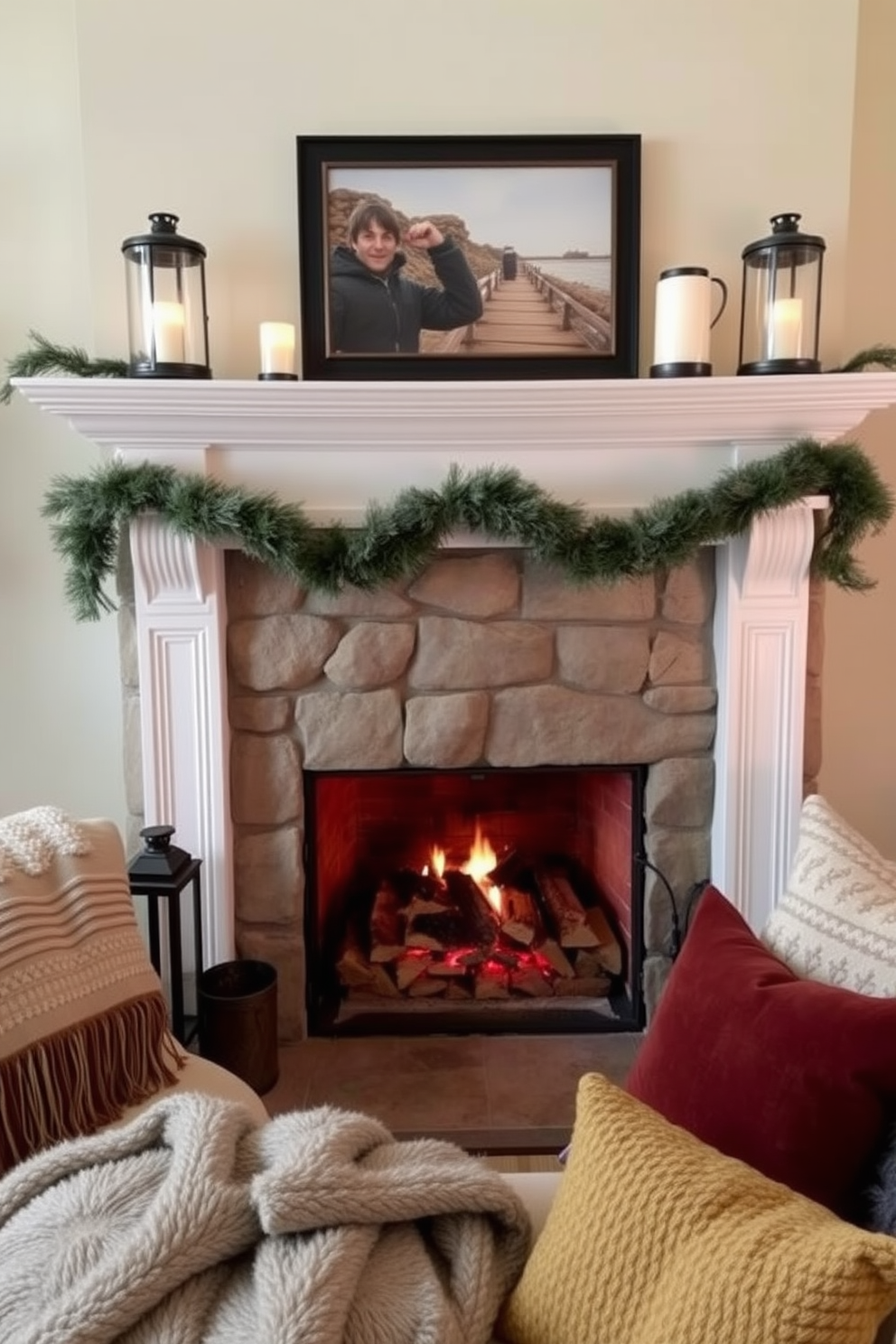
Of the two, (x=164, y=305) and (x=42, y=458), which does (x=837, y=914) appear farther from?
(x=42, y=458)

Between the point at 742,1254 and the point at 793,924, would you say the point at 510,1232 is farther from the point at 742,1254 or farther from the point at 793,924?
the point at 793,924

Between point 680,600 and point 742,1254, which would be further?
point 680,600

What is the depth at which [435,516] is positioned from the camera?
1.82 m

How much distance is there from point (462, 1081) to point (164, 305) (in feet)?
5.57

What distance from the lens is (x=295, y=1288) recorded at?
2.76 feet

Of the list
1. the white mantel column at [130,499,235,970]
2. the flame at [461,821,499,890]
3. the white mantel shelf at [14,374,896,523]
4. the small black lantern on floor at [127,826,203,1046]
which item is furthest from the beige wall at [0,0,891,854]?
the flame at [461,821,499,890]

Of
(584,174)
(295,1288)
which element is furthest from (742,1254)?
(584,174)

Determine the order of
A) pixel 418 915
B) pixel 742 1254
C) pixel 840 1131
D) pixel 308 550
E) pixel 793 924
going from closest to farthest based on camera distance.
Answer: pixel 742 1254 < pixel 840 1131 < pixel 793 924 < pixel 308 550 < pixel 418 915

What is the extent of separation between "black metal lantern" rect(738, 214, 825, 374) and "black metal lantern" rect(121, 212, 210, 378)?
1.09 metres

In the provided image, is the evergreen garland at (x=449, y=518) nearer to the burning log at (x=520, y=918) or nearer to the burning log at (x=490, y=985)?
the burning log at (x=520, y=918)

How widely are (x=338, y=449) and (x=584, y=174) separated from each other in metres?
0.75

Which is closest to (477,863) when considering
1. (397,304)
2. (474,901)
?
(474,901)

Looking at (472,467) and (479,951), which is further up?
(472,467)

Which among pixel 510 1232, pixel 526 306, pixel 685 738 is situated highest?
pixel 526 306
